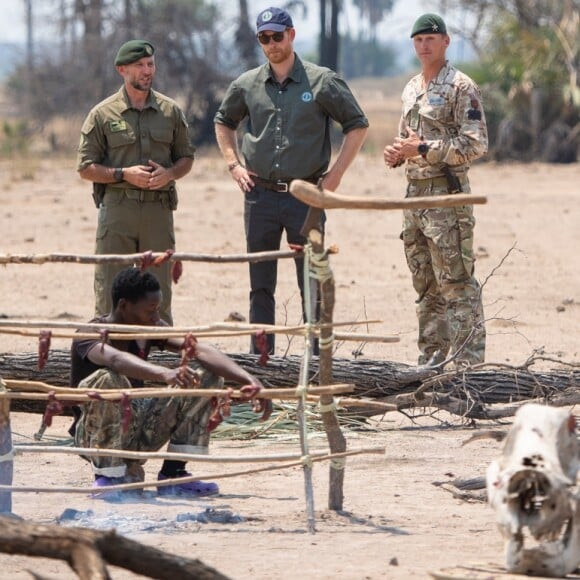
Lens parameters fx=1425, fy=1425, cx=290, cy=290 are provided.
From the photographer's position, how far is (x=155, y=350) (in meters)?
6.54

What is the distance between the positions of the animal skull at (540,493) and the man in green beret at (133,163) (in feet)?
10.4

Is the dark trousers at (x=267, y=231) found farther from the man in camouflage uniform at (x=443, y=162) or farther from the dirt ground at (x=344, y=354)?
the man in camouflage uniform at (x=443, y=162)

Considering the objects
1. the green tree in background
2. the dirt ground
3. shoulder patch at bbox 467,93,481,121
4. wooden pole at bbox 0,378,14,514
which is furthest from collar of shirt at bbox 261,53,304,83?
the green tree in background

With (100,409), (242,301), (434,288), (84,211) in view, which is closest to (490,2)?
(84,211)

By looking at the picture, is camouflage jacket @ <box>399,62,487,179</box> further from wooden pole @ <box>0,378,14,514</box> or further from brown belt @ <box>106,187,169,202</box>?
wooden pole @ <box>0,378,14,514</box>

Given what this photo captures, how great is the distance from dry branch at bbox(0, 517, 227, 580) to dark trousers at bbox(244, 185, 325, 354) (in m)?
3.23

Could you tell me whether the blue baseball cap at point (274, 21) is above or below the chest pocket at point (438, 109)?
above

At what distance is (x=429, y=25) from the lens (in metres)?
6.85

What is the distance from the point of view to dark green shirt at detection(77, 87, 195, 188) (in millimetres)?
7043

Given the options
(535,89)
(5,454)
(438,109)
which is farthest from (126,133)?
(535,89)

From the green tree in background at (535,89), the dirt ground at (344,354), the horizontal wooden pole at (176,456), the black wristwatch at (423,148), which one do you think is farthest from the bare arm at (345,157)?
the green tree in background at (535,89)

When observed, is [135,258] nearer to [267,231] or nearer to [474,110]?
[267,231]

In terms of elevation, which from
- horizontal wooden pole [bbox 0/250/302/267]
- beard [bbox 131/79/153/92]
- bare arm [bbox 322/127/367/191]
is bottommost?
horizontal wooden pole [bbox 0/250/302/267]

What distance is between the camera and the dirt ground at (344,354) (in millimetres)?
4684
